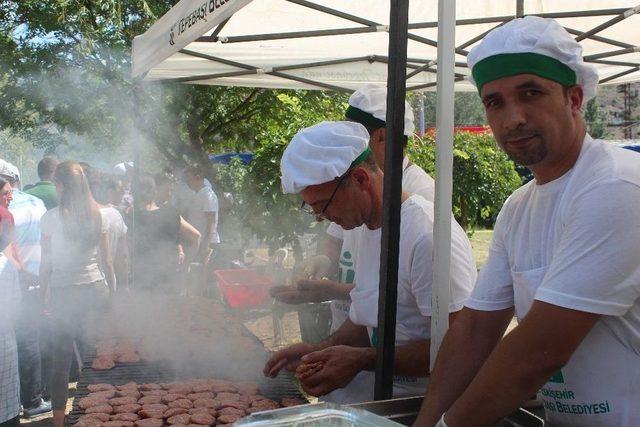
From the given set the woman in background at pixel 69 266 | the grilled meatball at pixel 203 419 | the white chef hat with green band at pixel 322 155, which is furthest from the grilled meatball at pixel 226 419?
the woman in background at pixel 69 266

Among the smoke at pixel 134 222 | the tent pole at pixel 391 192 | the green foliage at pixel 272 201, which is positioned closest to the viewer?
the tent pole at pixel 391 192

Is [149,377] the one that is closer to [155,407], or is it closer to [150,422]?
[155,407]

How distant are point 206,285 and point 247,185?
1487mm

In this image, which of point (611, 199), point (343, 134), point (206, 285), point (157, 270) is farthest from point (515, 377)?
→ point (206, 285)

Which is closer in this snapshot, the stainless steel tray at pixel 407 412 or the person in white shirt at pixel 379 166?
the stainless steel tray at pixel 407 412

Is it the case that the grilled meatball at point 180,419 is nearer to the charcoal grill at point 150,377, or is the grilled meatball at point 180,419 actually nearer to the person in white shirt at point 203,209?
the charcoal grill at point 150,377

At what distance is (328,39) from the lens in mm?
4867

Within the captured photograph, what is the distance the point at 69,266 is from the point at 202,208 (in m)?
3.31

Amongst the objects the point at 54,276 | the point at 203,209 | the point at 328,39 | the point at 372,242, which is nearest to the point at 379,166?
the point at 372,242

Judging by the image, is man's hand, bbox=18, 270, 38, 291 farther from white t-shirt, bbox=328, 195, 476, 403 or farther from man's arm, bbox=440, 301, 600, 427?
man's arm, bbox=440, 301, 600, 427

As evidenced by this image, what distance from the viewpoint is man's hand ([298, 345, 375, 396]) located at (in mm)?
2178

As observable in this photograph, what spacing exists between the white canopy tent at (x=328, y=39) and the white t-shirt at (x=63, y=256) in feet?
4.73

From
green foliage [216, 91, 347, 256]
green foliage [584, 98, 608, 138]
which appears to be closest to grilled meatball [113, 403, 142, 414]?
green foliage [216, 91, 347, 256]

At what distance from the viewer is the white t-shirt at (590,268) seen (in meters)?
1.31
